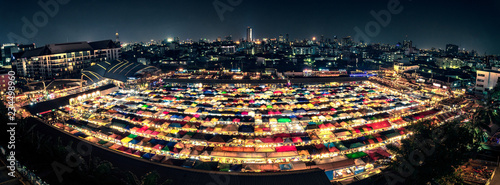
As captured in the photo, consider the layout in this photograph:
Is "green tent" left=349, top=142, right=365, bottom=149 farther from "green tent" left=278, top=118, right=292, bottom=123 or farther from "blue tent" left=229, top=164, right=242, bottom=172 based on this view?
"blue tent" left=229, top=164, right=242, bottom=172

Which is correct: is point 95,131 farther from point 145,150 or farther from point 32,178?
point 32,178

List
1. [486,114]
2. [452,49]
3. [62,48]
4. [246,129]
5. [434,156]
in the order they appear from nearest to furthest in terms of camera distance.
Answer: [434,156]
[246,129]
[486,114]
[62,48]
[452,49]

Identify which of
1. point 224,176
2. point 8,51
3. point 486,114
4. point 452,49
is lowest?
point 224,176

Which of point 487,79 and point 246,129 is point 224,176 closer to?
point 246,129

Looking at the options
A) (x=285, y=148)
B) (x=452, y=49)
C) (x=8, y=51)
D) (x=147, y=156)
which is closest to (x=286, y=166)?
(x=285, y=148)

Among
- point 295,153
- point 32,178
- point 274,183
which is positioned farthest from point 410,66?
point 32,178

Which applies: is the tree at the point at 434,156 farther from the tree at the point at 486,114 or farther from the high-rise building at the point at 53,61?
the high-rise building at the point at 53,61

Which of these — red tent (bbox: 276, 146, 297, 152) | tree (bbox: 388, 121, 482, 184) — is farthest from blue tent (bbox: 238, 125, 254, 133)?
tree (bbox: 388, 121, 482, 184)
